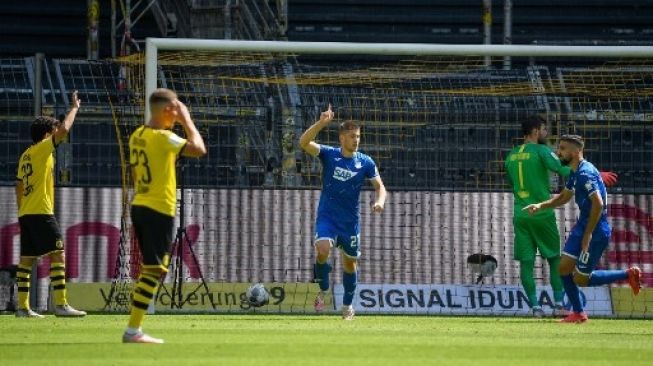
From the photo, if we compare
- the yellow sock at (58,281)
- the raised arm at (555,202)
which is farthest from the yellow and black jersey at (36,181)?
the raised arm at (555,202)

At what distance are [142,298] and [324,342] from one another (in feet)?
4.72

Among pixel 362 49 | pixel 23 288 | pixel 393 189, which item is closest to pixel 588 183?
pixel 362 49

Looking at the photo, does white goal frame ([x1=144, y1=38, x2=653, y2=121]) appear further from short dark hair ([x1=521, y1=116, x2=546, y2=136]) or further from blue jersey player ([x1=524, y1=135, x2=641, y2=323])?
blue jersey player ([x1=524, y1=135, x2=641, y2=323])

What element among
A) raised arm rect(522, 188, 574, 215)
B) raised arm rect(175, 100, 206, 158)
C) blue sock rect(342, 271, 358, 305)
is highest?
raised arm rect(175, 100, 206, 158)

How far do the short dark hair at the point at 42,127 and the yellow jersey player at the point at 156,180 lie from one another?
4.44m

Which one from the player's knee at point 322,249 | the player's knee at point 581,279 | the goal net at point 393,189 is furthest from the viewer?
the goal net at point 393,189

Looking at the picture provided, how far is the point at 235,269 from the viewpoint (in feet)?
61.8

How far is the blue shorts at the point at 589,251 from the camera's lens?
15703 millimetres

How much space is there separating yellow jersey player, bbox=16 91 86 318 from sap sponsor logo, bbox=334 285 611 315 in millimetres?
3801

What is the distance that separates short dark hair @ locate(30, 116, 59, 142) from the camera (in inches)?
633

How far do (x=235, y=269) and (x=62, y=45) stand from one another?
10.3 meters

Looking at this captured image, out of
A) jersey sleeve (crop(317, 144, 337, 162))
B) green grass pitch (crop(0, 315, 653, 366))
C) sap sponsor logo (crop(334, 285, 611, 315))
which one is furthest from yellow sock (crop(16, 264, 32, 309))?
sap sponsor logo (crop(334, 285, 611, 315))

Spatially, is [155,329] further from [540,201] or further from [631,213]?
[631,213]

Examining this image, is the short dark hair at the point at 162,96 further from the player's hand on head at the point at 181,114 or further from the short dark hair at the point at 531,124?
the short dark hair at the point at 531,124
